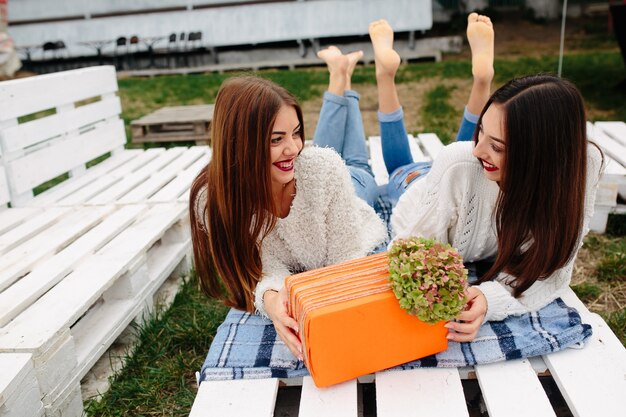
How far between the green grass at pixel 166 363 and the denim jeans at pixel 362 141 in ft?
3.17

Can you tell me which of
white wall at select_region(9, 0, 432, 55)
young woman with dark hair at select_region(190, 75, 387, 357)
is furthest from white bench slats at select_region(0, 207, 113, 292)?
white wall at select_region(9, 0, 432, 55)

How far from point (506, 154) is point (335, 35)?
10473mm

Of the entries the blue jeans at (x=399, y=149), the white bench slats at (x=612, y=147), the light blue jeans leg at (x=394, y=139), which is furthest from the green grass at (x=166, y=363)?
the white bench slats at (x=612, y=147)

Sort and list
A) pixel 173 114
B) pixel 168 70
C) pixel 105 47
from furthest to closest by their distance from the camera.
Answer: pixel 105 47
pixel 168 70
pixel 173 114

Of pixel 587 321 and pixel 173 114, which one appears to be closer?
pixel 587 321

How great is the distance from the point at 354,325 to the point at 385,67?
167 cm

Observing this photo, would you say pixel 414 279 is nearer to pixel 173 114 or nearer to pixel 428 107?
pixel 173 114

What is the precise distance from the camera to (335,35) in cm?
1166

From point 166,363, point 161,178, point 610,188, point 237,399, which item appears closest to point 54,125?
point 161,178

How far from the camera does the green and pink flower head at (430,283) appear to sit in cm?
149

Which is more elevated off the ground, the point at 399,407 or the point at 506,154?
the point at 506,154

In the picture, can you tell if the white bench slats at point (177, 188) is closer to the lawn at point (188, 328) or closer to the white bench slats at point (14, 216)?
the lawn at point (188, 328)

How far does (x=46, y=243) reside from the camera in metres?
2.54

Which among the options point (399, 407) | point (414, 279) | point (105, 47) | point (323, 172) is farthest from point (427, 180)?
point (105, 47)
